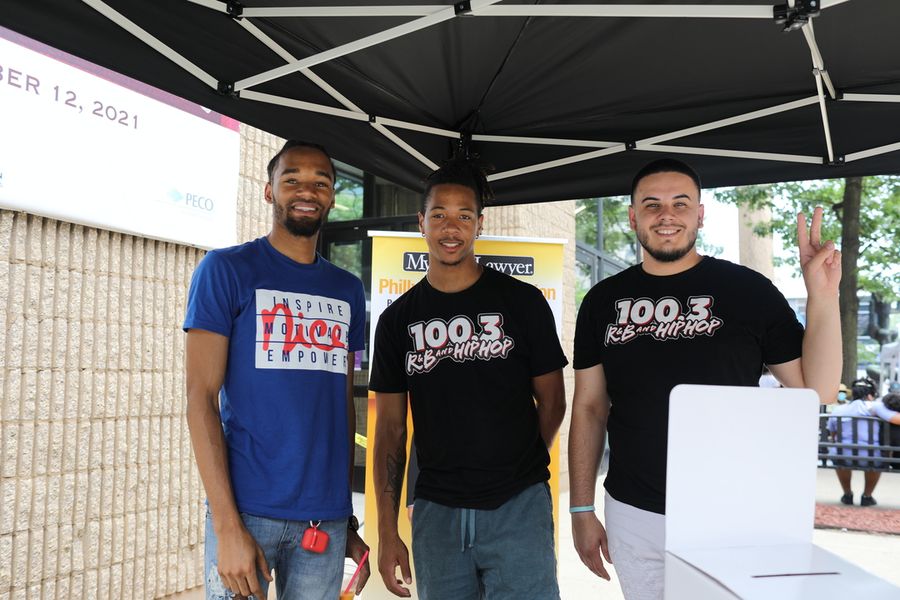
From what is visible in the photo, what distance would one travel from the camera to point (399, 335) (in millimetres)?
2572

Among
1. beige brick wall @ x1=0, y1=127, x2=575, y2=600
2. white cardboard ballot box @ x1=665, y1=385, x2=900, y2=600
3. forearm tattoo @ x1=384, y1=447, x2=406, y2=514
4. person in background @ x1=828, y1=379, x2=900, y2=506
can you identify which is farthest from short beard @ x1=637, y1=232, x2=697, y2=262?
person in background @ x1=828, y1=379, x2=900, y2=506

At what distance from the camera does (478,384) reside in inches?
93.7

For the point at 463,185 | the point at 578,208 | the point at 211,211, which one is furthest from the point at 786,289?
the point at 463,185

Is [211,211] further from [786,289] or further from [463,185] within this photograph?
[786,289]

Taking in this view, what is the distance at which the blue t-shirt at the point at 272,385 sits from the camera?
2.03 meters

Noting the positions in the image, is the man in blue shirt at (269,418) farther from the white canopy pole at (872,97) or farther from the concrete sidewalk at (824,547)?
the concrete sidewalk at (824,547)

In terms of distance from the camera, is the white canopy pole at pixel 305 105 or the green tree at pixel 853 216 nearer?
the white canopy pole at pixel 305 105

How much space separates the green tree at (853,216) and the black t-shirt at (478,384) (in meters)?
11.4

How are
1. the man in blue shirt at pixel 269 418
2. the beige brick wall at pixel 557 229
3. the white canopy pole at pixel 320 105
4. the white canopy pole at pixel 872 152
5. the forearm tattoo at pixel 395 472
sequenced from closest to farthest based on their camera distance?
the man in blue shirt at pixel 269 418, the white canopy pole at pixel 320 105, the forearm tattoo at pixel 395 472, the white canopy pole at pixel 872 152, the beige brick wall at pixel 557 229

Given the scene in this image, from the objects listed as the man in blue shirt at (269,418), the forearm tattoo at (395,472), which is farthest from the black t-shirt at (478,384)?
the man in blue shirt at (269,418)

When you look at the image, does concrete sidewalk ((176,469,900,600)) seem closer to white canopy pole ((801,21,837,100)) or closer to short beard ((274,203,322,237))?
short beard ((274,203,322,237))

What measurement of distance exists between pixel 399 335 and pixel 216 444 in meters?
0.79

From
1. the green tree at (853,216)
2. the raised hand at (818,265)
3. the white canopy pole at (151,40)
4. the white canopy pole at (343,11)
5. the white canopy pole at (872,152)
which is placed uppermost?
the green tree at (853,216)

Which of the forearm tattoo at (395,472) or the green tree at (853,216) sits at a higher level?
the green tree at (853,216)
